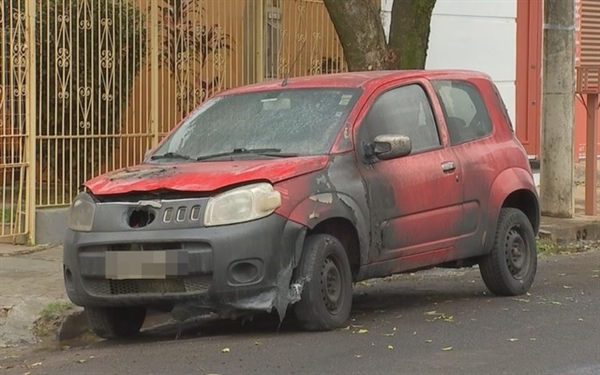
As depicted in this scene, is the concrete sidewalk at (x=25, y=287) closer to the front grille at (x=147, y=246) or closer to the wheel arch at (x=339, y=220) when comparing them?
the front grille at (x=147, y=246)

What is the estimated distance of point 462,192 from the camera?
27.0ft

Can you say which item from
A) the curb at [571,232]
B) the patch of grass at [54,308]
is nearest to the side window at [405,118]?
the patch of grass at [54,308]

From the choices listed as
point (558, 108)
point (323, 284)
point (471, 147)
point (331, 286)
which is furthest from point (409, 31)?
point (323, 284)

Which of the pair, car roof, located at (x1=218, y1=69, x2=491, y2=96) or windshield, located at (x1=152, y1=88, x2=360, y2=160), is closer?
windshield, located at (x1=152, y1=88, x2=360, y2=160)

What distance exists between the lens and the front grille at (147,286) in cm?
683

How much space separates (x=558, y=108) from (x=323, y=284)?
22.8ft

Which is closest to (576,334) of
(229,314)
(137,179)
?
(229,314)

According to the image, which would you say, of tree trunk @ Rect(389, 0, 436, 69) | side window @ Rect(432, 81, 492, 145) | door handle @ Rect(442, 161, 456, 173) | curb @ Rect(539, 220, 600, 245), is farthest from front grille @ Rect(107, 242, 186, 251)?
curb @ Rect(539, 220, 600, 245)

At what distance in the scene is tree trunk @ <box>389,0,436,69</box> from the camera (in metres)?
11.0

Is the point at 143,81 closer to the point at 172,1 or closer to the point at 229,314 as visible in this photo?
the point at 172,1

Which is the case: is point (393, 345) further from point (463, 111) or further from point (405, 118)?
point (463, 111)

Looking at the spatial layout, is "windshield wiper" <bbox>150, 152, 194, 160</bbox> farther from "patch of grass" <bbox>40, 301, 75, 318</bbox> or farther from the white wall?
the white wall

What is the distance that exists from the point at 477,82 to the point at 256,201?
108 inches

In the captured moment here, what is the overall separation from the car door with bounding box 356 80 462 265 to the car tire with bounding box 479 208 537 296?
0.55 m
